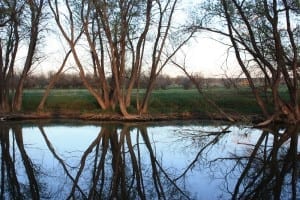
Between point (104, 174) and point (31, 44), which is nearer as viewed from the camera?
point (104, 174)

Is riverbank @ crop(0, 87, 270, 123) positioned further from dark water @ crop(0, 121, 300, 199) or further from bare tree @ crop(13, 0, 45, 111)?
dark water @ crop(0, 121, 300, 199)

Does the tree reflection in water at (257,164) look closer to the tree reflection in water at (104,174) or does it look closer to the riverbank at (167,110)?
the tree reflection in water at (104,174)

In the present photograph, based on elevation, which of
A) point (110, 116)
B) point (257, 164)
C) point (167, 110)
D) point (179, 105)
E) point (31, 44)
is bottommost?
point (257, 164)

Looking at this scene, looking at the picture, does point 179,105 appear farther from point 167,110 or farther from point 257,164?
point 257,164

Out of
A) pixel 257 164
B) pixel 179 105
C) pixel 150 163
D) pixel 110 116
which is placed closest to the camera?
pixel 257 164

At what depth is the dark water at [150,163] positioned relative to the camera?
9.48 metres

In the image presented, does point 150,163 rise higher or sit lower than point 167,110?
lower

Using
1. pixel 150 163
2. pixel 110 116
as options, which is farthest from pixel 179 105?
pixel 150 163

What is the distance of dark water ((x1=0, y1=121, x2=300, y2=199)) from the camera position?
9477 mm

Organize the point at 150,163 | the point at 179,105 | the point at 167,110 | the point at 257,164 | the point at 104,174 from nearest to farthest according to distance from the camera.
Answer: the point at 104,174, the point at 257,164, the point at 150,163, the point at 167,110, the point at 179,105

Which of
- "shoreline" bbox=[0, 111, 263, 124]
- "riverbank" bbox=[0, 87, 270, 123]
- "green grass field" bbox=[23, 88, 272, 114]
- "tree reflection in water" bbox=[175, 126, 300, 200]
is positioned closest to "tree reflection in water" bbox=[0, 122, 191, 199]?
"tree reflection in water" bbox=[175, 126, 300, 200]

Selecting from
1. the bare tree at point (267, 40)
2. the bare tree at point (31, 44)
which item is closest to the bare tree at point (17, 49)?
the bare tree at point (31, 44)

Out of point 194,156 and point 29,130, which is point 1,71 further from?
point 194,156

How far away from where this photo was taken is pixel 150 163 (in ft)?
43.2
